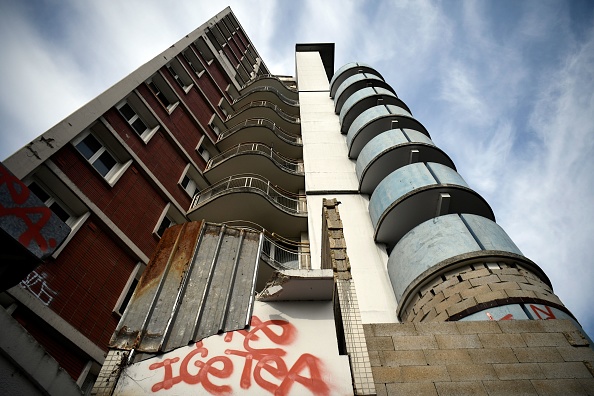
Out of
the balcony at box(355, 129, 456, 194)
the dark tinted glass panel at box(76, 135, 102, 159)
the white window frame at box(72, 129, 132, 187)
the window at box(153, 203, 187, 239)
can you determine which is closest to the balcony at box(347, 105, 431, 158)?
the balcony at box(355, 129, 456, 194)

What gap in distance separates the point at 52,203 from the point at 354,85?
18138mm

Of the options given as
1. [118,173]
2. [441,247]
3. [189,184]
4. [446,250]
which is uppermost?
[189,184]

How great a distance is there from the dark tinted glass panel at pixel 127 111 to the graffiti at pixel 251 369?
436 inches

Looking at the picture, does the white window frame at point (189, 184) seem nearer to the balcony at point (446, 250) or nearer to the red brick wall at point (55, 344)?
the red brick wall at point (55, 344)

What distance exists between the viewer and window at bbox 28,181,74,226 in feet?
28.0

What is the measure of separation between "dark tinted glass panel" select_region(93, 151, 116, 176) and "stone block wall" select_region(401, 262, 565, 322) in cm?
1015

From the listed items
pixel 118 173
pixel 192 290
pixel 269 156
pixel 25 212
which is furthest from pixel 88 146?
pixel 25 212

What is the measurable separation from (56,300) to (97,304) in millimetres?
1027

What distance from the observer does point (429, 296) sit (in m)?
7.87

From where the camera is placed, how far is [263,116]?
69.6ft

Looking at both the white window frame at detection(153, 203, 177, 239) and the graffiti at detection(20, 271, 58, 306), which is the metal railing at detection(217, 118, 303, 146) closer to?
the white window frame at detection(153, 203, 177, 239)

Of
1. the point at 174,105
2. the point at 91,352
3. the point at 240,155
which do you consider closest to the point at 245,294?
the point at 91,352

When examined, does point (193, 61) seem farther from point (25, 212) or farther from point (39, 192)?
point (25, 212)

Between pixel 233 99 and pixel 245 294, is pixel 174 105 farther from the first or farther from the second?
pixel 245 294
